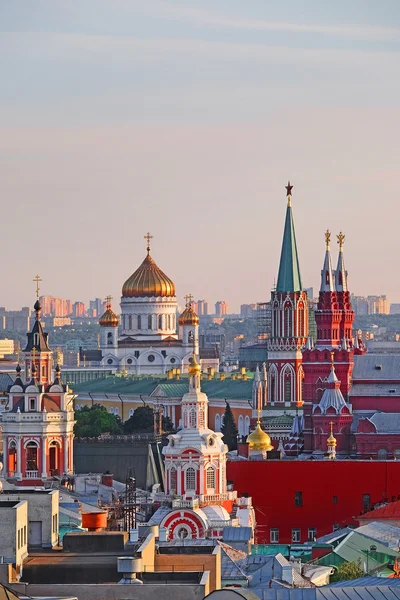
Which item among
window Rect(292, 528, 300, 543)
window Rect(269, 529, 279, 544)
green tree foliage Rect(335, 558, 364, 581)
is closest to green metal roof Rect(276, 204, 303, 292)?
window Rect(292, 528, 300, 543)

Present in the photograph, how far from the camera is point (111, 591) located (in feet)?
85.7

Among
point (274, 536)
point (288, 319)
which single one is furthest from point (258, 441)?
point (288, 319)

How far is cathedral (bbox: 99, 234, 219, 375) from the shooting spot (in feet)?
449

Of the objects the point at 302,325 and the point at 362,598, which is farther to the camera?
the point at 302,325

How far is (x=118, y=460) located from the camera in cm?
7650

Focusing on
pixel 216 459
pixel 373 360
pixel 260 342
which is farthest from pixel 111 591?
pixel 260 342

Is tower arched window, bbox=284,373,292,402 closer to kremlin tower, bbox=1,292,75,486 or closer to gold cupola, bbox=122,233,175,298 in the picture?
kremlin tower, bbox=1,292,75,486

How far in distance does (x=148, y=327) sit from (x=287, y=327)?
1403 inches

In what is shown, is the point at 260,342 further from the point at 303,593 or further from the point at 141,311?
the point at 303,593

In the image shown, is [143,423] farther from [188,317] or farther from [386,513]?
[386,513]

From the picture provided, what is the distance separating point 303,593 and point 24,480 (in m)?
44.7

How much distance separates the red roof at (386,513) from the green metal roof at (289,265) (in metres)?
38.3

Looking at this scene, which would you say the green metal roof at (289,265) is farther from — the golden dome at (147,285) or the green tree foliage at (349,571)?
the green tree foliage at (349,571)

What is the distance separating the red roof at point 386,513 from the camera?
62406 millimetres
